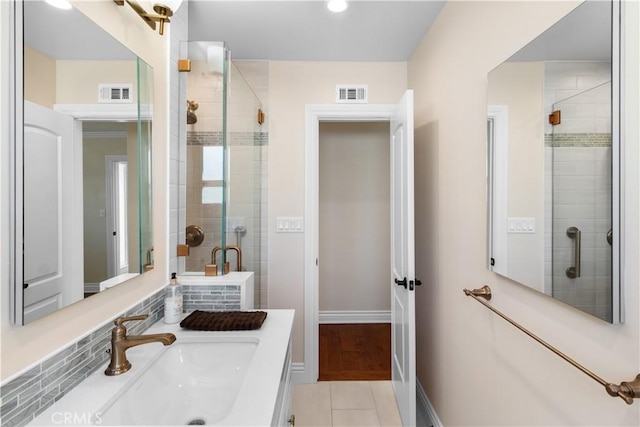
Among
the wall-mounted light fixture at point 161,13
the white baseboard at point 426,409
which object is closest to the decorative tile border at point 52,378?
the wall-mounted light fixture at point 161,13

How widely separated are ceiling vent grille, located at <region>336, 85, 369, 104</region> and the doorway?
3.70 feet

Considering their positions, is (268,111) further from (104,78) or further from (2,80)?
(2,80)

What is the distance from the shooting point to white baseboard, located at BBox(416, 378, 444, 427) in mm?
1877

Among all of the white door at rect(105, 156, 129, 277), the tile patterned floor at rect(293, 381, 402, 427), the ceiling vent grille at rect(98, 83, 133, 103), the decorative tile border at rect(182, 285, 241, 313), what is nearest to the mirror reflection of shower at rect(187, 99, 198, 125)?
the ceiling vent grille at rect(98, 83, 133, 103)

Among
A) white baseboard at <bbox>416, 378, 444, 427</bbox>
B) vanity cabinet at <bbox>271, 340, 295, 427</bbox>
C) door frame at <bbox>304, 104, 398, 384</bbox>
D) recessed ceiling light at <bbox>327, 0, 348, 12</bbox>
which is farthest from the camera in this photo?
door frame at <bbox>304, 104, 398, 384</bbox>

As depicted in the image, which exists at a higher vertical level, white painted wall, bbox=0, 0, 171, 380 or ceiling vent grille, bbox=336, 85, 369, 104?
ceiling vent grille, bbox=336, 85, 369, 104

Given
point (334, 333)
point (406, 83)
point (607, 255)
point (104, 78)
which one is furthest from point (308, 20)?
point (334, 333)

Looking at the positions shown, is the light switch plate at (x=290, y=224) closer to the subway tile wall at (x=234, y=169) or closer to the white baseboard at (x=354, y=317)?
the subway tile wall at (x=234, y=169)

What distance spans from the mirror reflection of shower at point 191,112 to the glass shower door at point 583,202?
1548 mm

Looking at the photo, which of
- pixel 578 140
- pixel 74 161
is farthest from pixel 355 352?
pixel 74 161

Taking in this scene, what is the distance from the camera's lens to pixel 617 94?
719 mm

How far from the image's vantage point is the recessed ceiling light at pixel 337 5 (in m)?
1.64

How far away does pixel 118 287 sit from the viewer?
1133mm

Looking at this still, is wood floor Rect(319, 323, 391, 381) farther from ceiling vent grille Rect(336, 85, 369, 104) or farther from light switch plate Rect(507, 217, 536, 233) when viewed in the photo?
ceiling vent grille Rect(336, 85, 369, 104)
